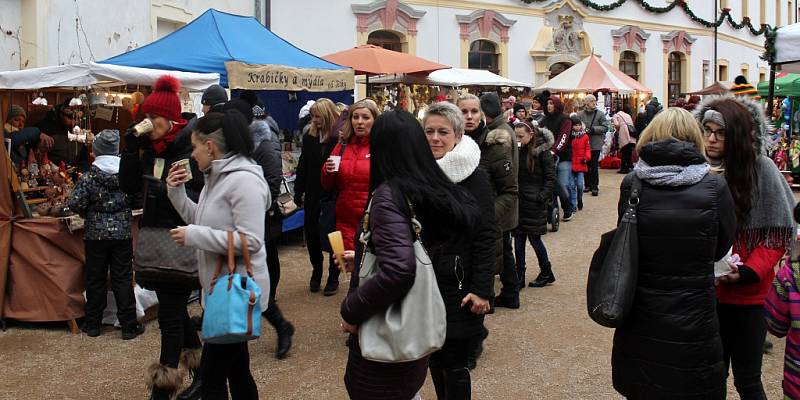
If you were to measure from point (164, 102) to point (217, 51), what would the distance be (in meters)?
4.29

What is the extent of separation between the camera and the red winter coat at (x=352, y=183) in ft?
17.9

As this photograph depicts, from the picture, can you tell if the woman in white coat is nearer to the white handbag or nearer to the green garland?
the white handbag

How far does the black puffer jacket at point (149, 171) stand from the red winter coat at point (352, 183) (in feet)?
→ 5.09

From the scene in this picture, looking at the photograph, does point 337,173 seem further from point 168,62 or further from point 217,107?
point 168,62

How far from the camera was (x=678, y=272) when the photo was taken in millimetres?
2951

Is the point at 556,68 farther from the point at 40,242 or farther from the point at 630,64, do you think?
the point at 40,242

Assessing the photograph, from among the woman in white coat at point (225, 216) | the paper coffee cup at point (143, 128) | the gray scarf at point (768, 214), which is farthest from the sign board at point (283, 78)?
the gray scarf at point (768, 214)

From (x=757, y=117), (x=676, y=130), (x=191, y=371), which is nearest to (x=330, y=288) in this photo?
(x=191, y=371)

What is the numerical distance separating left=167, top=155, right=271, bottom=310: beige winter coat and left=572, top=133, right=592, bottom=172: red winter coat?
8.99 m

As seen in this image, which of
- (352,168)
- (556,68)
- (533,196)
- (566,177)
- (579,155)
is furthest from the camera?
(556,68)

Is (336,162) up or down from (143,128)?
down

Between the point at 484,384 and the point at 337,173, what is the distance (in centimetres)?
184

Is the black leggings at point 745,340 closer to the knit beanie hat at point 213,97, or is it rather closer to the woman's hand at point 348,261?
the woman's hand at point 348,261

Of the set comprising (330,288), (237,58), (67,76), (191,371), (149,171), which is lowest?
(191,371)
